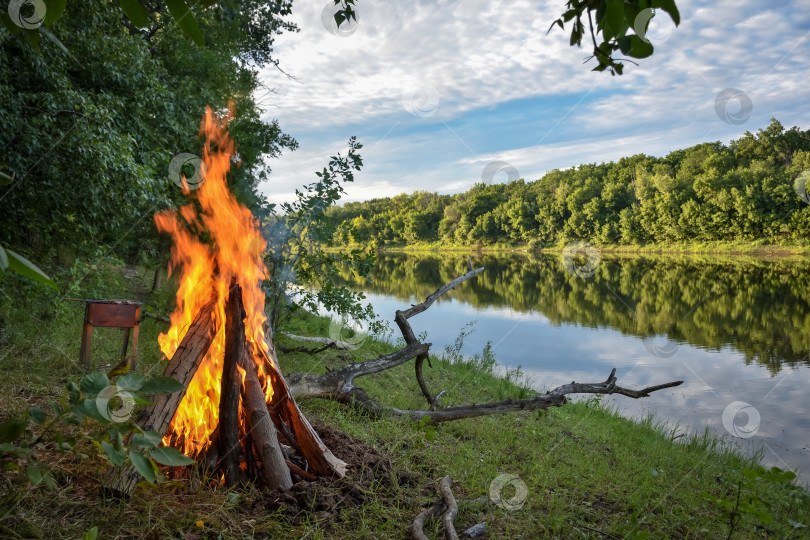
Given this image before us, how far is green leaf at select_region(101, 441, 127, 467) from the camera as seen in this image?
185 cm

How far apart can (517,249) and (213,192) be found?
7788 cm

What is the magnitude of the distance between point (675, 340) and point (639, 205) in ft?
171

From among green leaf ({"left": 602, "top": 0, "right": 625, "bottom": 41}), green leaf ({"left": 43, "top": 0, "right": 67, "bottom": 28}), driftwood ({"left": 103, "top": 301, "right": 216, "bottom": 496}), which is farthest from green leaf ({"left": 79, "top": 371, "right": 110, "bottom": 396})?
green leaf ({"left": 602, "top": 0, "right": 625, "bottom": 41})

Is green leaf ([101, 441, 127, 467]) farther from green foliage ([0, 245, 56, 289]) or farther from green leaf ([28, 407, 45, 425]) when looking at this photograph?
green foliage ([0, 245, 56, 289])

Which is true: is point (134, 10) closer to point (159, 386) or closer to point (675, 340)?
point (159, 386)

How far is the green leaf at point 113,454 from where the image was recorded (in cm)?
185

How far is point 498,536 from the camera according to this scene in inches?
128

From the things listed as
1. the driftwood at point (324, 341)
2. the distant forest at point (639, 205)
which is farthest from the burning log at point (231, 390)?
the distant forest at point (639, 205)

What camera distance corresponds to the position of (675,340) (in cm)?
1488

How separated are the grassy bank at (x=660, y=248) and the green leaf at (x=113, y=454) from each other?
52506 mm

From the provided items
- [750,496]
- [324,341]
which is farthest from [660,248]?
[750,496]

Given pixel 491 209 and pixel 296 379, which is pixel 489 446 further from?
pixel 491 209

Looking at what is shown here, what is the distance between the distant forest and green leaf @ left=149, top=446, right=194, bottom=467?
2406 centimetres

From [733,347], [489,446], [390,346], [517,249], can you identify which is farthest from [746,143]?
[489,446]
